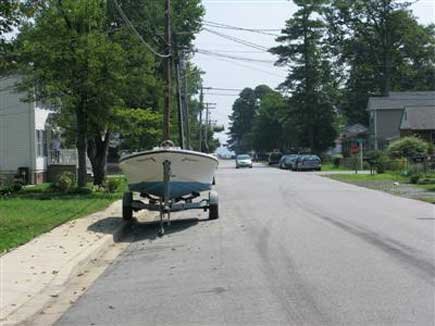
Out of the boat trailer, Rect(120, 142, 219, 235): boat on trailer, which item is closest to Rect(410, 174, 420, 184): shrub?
the boat trailer

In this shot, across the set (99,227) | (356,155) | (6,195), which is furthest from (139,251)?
(356,155)

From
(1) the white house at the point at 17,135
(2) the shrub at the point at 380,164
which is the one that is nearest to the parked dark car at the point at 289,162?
(2) the shrub at the point at 380,164

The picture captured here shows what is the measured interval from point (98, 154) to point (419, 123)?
40.0 metres

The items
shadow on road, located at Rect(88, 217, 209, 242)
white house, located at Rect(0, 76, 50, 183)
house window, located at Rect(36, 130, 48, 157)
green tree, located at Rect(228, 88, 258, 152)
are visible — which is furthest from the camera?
green tree, located at Rect(228, 88, 258, 152)

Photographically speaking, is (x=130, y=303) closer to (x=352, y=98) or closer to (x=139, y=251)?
(x=139, y=251)

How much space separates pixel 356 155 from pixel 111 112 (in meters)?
35.2

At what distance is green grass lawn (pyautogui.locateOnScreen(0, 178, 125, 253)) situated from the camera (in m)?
15.1

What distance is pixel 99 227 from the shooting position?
16.8 m

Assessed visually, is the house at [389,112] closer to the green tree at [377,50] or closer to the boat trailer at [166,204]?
the green tree at [377,50]

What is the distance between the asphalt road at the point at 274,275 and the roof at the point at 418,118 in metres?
49.5

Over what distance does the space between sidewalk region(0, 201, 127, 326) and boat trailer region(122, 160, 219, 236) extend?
26.8 inches

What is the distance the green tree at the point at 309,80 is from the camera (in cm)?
8300

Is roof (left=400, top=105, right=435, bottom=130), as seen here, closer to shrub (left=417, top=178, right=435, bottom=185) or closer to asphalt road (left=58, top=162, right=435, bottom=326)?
shrub (left=417, top=178, right=435, bottom=185)

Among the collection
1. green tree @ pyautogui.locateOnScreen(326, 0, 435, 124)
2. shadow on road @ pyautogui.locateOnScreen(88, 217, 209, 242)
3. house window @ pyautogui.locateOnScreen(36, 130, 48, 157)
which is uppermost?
green tree @ pyautogui.locateOnScreen(326, 0, 435, 124)
